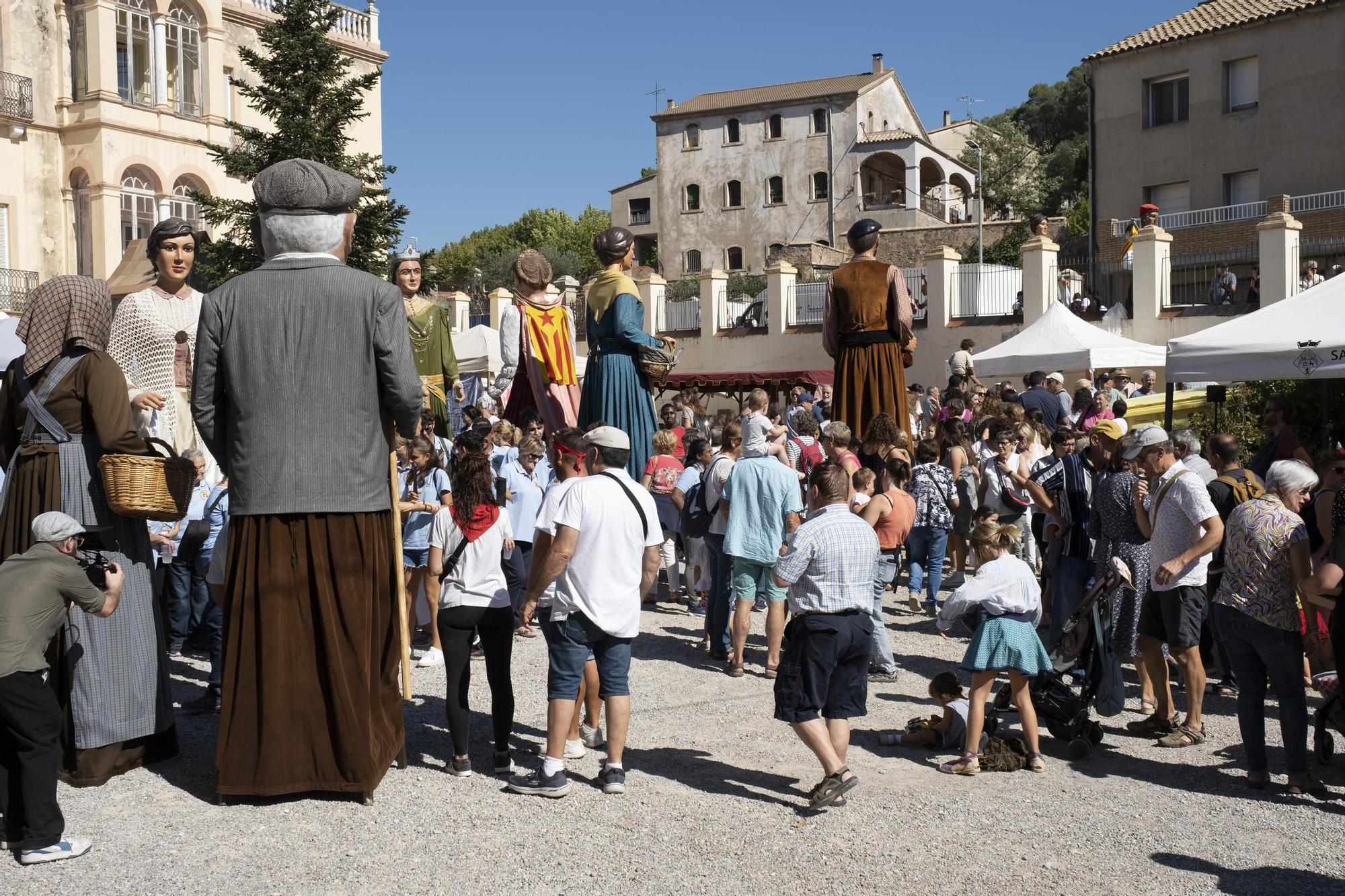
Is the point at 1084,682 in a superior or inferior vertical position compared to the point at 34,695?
inferior

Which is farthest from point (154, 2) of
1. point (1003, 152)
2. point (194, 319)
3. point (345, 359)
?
point (1003, 152)

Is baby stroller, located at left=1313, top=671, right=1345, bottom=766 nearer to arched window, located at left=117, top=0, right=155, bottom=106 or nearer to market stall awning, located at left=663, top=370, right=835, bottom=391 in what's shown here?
market stall awning, located at left=663, top=370, right=835, bottom=391

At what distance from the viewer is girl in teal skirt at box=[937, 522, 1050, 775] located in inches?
280

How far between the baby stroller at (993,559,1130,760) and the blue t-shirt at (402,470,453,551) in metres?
4.10

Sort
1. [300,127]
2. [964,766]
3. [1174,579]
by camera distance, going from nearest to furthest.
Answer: [964,766] → [1174,579] → [300,127]

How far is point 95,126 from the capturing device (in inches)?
1309

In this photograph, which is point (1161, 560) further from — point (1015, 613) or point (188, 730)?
point (188, 730)

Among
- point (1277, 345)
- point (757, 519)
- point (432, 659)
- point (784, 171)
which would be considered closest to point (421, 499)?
point (432, 659)

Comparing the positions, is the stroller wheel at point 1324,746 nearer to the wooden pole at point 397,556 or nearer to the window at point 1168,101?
the wooden pole at point 397,556

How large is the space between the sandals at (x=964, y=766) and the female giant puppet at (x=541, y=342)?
4221 mm

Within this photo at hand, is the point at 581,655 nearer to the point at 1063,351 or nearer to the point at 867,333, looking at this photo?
the point at 867,333

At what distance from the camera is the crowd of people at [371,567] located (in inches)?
234

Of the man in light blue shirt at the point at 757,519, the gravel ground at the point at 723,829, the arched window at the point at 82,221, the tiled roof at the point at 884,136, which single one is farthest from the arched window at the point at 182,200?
the tiled roof at the point at 884,136

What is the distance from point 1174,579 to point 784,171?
6053cm
